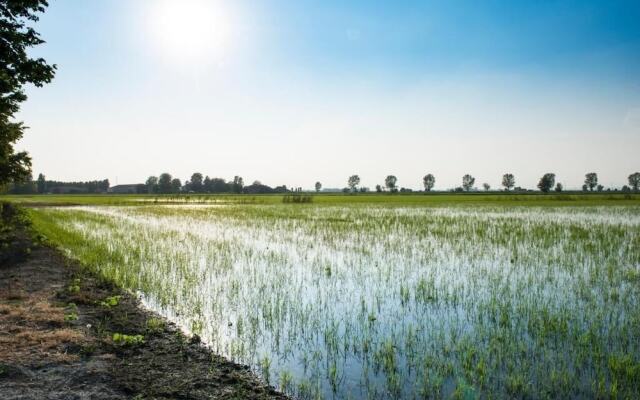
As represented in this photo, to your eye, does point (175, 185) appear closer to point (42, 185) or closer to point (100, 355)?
point (42, 185)

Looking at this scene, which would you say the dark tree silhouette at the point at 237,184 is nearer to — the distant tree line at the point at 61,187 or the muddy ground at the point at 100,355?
the distant tree line at the point at 61,187

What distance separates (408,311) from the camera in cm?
898

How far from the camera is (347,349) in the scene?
22.5 ft

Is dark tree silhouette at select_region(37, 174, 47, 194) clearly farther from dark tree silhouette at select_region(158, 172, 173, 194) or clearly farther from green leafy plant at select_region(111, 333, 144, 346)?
green leafy plant at select_region(111, 333, 144, 346)

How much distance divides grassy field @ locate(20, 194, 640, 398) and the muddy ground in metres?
0.59

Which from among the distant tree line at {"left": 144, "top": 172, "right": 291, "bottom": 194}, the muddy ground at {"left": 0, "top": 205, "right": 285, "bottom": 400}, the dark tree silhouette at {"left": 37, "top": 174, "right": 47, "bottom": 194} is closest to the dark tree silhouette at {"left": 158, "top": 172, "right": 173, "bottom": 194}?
the distant tree line at {"left": 144, "top": 172, "right": 291, "bottom": 194}

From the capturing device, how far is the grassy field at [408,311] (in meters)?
5.71

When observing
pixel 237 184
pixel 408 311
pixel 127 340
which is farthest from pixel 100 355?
pixel 237 184

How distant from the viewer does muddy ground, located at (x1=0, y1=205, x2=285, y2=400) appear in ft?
17.0

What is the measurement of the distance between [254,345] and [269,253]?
9.96m

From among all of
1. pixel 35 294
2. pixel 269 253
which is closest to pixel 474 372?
pixel 35 294

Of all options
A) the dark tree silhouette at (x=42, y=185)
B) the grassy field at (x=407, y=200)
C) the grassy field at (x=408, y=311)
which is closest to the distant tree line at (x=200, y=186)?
the dark tree silhouette at (x=42, y=185)

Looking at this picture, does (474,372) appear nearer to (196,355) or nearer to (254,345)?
(254,345)

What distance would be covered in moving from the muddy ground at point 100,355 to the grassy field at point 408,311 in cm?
59
